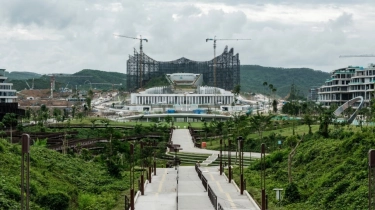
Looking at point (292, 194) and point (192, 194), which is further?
point (192, 194)

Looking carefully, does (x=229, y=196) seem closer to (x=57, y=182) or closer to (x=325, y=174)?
(x=325, y=174)

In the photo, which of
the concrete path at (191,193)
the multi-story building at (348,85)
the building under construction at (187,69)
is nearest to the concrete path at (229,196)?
the concrete path at (191,193)

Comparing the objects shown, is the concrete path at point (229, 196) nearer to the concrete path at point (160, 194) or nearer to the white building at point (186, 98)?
the concrete path at point (160, 194)

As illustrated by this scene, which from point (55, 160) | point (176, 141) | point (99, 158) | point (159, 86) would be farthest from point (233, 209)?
point (159, 86)

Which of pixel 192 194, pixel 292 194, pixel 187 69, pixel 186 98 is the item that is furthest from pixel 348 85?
pixel 292 194

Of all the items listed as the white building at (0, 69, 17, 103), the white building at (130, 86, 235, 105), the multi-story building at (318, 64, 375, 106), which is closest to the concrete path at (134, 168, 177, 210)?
the white building at (0, 69, 17, 103)

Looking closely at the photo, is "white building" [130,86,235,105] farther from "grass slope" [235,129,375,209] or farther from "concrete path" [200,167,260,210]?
"concrete path" [200,167,260,210]
